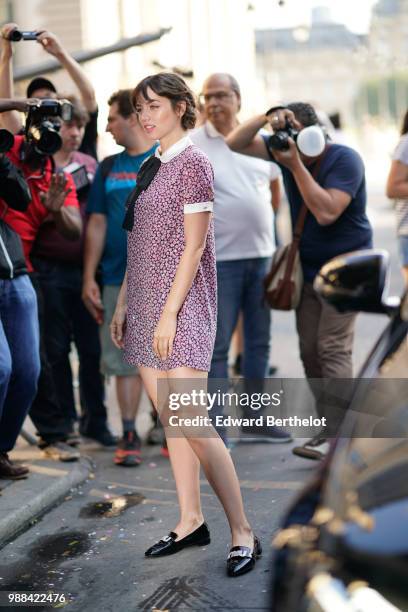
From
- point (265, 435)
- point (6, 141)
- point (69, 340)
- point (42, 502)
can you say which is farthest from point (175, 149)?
point (265, 435)

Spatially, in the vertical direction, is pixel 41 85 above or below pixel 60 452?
above

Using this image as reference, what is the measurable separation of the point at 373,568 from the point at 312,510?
334mm

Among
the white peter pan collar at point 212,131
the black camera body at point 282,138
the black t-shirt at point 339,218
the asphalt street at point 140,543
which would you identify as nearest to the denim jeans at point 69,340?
the asphalt street at point 140,543

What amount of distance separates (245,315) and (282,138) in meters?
1.48

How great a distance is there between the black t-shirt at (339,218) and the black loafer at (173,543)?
1.97m

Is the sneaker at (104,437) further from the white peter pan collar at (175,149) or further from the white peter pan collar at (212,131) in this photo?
the white peter pan collar at (175,149)

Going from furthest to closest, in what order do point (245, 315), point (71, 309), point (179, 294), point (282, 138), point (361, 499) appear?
point (245, 315)
point (71, 309)
point (282, 138)
point (179, 294)
point (361, 499)

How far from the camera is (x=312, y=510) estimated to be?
2.66 metres

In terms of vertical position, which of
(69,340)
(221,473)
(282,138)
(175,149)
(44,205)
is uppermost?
(175,149)

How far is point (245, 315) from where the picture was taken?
6.95 metres

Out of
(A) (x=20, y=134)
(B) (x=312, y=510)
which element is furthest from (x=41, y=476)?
(B) (x=312, y=510)

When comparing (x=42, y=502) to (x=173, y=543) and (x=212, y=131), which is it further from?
(x=212, y=131)

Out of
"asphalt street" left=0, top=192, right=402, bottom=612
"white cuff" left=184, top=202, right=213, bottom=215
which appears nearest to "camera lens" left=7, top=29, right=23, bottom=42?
"white cuff" left=184, top=202, right=213, bottom=215

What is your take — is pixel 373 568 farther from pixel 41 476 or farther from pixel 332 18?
pixel 332 18
